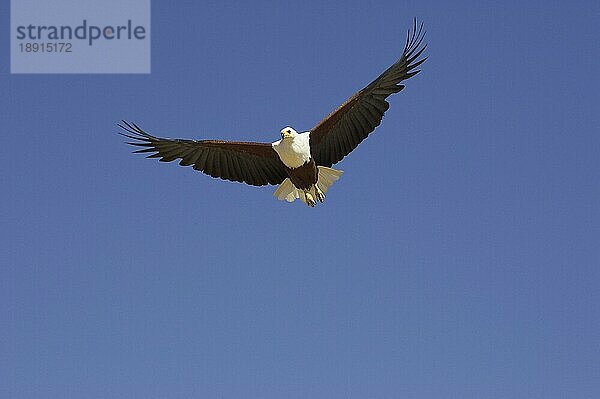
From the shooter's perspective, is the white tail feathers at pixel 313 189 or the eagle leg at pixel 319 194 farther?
the white tail feathers at pixel 313 189

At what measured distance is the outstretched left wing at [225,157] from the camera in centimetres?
2664

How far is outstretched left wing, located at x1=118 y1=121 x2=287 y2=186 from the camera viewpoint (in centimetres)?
2664

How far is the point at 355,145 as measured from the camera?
26500 millimetres

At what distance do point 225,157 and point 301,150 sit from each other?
5.86ft

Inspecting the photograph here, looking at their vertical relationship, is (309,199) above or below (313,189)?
below

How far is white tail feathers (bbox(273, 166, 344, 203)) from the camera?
26625 mm

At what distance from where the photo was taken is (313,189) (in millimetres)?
26531

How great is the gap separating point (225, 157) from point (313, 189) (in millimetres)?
1883

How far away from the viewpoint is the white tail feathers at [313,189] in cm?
2662

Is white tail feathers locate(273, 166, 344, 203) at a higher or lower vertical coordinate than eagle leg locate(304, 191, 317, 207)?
higher

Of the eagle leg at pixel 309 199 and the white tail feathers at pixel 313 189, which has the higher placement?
the white tail feathers at pixel 313 189

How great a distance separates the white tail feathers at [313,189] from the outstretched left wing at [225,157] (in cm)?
27

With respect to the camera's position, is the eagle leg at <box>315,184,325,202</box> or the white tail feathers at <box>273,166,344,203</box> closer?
the eagle leg at <box>315,184,325,202</box>

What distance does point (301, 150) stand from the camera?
2606cm
